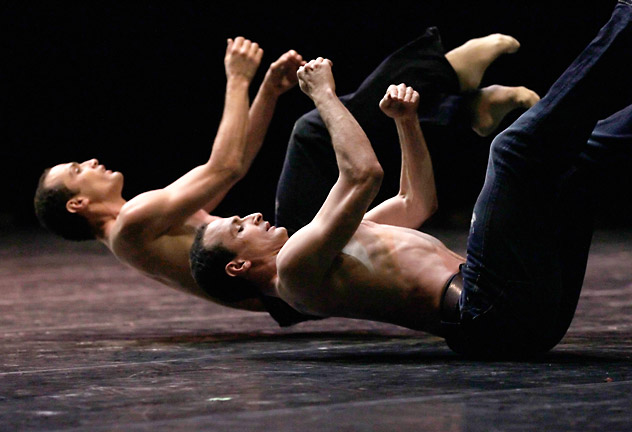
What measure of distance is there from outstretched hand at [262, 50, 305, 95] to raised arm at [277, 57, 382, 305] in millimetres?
832

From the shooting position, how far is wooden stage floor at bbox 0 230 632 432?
1665 mm

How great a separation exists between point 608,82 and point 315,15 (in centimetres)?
510

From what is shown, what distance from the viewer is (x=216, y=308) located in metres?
3.91

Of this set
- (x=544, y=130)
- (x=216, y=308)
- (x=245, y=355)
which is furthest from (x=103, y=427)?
(x=216, y=308)

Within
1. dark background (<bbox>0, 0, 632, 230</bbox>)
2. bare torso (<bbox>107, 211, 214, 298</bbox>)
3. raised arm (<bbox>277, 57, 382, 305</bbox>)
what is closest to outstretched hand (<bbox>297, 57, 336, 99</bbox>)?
raised arm (<bbox>277, 57, 382, 305</bbox>)

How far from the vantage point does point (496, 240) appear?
2.18 meters

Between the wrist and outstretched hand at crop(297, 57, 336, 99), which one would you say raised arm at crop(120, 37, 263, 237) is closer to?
the wrist

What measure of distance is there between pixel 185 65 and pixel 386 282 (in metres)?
5.39

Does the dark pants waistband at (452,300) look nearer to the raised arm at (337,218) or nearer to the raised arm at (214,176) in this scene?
the raised arm at (337,218)

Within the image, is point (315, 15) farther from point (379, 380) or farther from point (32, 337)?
point (379, 380)

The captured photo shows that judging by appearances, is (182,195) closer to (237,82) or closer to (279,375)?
(237,82)

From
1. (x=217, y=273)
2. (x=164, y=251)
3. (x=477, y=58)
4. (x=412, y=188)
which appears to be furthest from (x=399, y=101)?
(x=164, y=251)

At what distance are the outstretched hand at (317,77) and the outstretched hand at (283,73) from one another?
2.11 feet

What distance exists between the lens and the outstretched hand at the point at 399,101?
2506 mm
